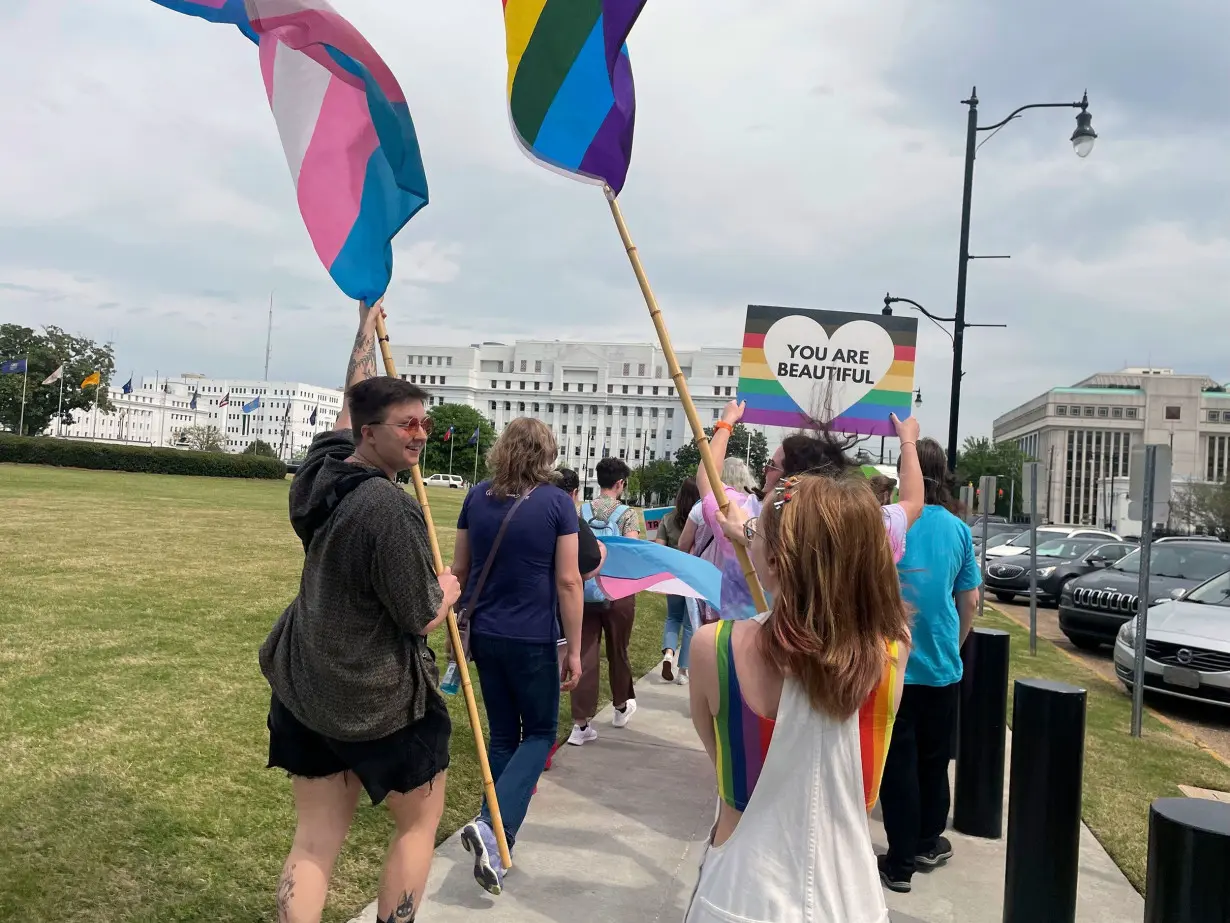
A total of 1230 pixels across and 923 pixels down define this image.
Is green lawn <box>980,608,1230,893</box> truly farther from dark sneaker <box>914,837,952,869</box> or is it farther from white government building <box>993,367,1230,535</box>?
white government building <box>993,367,1230,535</box>

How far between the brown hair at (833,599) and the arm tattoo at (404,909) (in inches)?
65.3

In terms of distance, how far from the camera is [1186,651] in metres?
8.83

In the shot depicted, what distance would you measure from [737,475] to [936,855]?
9.81ft

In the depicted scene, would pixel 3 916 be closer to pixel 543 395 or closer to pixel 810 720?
pixel 810 720

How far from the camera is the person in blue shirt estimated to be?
13.2ft

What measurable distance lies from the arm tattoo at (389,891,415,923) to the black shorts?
0.38m

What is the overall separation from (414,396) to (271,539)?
17.7 m

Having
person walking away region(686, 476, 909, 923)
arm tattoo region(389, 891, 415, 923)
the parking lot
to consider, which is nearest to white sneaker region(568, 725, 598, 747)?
arm tattoo region(389, 891, 415, 923)

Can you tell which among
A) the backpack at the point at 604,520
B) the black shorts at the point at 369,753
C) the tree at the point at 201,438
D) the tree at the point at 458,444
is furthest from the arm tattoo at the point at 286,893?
the tree at the point at 201,438

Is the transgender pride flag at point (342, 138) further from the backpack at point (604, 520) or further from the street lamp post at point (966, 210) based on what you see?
the street lamp post at point (966, 210)

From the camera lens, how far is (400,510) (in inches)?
101

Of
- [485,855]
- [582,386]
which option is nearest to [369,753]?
[485,855]

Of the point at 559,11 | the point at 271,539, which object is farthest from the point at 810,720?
the point at 271,539

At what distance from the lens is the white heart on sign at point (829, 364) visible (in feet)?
22.7
